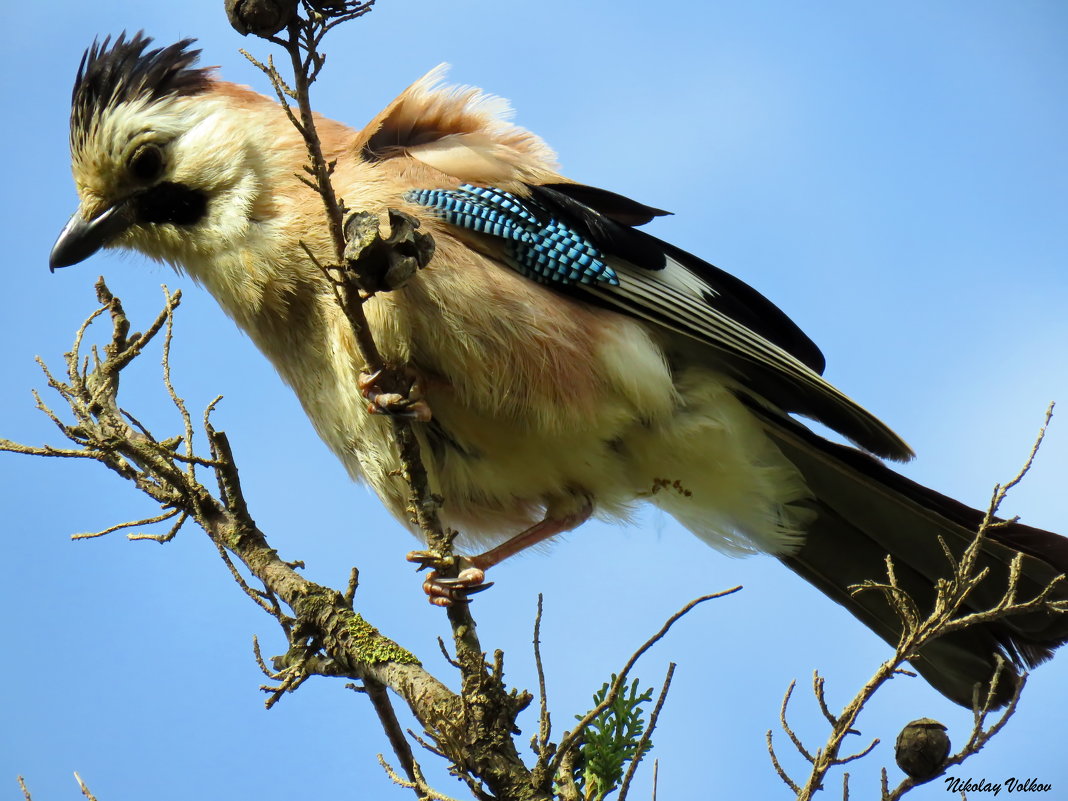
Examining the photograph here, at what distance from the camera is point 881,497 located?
4297 millimetres

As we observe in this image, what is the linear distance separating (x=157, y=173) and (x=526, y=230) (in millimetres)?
1341

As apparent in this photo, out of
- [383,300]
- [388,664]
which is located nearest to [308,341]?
[383,300]

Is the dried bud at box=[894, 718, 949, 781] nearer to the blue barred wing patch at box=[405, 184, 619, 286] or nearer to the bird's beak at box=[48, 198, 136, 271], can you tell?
the blue barred wing patch at box=[405, 184, 619, 286]

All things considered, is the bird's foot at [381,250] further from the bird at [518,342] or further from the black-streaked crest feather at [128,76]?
the black-streaked crest feather at [128,76]

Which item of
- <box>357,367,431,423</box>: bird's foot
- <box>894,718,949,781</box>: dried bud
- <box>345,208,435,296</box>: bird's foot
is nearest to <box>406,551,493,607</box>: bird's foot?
<box>357,367,431,423</box>: bird's foot

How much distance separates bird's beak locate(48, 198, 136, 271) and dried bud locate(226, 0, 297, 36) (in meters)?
1.54

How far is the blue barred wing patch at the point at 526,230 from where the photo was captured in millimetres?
3857

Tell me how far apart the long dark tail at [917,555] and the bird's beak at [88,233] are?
8.16 ft

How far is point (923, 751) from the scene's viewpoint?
281 centimetres

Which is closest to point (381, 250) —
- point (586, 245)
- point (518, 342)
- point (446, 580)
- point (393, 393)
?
point (393, 393)

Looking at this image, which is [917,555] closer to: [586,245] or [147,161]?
[586,245]

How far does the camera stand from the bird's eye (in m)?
4.06

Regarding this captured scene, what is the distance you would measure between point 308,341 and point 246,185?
23.6 inches

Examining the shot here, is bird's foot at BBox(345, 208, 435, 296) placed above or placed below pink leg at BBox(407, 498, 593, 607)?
above
